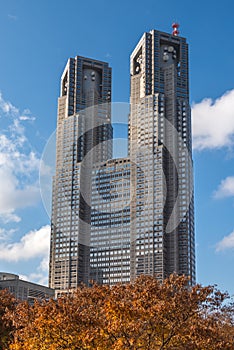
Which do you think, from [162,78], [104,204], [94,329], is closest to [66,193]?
[104,204]

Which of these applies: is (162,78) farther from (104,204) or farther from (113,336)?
(113,336)

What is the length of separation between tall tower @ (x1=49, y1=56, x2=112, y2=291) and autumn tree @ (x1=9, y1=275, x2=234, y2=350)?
11818cm

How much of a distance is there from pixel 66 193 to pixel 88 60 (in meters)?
46.0

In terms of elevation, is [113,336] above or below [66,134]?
below

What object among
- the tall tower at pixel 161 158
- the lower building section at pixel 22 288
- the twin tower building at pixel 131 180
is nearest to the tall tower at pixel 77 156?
the twin tower building at pixel 131 180

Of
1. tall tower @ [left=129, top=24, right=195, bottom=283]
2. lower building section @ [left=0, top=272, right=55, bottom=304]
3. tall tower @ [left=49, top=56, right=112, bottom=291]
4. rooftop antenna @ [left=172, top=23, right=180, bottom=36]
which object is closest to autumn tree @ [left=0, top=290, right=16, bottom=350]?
lower building section @ [left=0, top=272, right=55, bottom=304]

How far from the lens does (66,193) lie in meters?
158

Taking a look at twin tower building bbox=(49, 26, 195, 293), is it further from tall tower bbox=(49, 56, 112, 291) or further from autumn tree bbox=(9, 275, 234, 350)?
autumn tree bbox=(9, 275, 234, 350)

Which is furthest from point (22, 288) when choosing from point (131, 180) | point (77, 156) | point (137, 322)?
point (137, 322)

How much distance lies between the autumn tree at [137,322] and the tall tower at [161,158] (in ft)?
344

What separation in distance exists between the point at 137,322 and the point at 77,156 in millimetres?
137455

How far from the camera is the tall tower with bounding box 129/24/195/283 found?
141500 mm

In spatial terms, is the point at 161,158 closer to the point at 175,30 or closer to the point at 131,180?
the point at 131,180

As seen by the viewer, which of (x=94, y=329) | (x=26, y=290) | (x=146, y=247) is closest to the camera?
(x=94, y=329)
